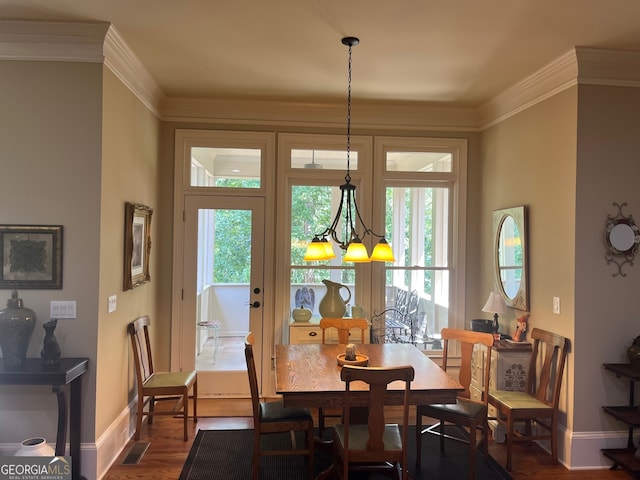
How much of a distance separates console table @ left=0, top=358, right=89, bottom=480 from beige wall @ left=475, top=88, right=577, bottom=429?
3.25 meters

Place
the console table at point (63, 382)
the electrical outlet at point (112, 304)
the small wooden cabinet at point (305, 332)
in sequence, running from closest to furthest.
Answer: the console table at point (63, 382)
the electrical outlet at point (112, 304)
the small wooden cabinet at point (305, 332)

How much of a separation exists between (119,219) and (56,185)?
0.49 metres

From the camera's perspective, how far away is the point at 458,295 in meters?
4.73

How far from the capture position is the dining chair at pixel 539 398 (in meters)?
3.23

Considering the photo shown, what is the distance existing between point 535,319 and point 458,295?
3.54ft

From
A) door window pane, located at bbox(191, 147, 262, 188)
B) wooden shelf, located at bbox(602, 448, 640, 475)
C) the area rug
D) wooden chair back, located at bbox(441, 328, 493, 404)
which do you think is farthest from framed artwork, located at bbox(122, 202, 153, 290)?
wooden shelf, located at bbox(602, 448, 640, 475)

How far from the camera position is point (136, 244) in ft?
12.2

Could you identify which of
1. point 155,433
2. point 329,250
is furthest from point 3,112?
point 155,433

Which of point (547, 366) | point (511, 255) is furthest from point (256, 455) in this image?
point (511, 255)

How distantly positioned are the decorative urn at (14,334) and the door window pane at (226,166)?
2158mm

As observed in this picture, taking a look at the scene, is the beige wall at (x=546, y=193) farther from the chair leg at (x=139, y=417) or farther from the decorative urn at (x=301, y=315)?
the chair leg at (x=139, y=417)

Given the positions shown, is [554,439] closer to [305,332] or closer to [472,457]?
[472,457]

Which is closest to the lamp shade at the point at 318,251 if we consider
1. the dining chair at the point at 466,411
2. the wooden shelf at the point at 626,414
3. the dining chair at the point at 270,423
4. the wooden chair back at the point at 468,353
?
the dining chair at the point at 270,423

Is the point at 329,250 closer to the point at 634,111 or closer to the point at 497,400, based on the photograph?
the point at 497,400
